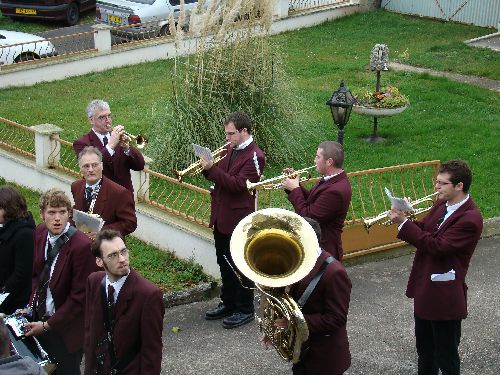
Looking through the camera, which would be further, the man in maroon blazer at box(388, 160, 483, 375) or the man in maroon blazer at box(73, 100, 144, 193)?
the man in maroon blazer at box(73, 100, 144, 193)

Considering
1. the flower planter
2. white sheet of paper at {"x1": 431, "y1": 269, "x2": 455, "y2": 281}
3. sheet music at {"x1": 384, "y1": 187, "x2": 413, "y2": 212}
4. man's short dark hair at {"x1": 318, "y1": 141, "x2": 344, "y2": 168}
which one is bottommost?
the flower planter

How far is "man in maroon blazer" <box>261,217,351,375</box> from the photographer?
17.7ft

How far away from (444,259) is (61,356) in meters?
2.66

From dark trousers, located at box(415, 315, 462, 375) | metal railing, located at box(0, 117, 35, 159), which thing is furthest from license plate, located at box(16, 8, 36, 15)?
dark trousers, located at box(415, 315, 462, 375)

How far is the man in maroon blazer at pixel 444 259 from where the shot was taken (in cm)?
616

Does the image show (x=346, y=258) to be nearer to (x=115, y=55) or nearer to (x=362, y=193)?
(x=362, y=193)

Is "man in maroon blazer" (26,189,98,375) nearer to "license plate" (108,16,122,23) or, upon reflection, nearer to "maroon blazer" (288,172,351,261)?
"maroon blazer" (288,172,351,261)

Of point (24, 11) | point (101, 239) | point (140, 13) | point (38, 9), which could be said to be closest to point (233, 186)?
point (101, 239)

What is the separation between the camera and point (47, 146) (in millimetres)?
11594

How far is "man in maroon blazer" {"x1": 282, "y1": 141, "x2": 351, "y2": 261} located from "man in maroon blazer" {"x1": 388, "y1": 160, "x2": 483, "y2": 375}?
701mm

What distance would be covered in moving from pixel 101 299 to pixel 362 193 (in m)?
5.33

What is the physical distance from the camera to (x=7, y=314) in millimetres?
6613

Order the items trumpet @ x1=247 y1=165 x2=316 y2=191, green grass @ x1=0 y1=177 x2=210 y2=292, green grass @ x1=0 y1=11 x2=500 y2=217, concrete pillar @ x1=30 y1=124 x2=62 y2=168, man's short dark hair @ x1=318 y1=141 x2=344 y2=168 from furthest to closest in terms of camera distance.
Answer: green grass @ x1=0 y1=11 x2=500 y2=217 < concrete pillar @ x1=30 y1=124 x2=62 y2=168 < green grass @ x1=0 y1=177 x2=210 y2=292 < trumpet @ x1=247 y1=165 x2=316 y2=191 < man's short dark hair @ x1=318 y1=141 x2=344 y2=168

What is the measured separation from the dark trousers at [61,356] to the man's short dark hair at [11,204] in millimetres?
871
